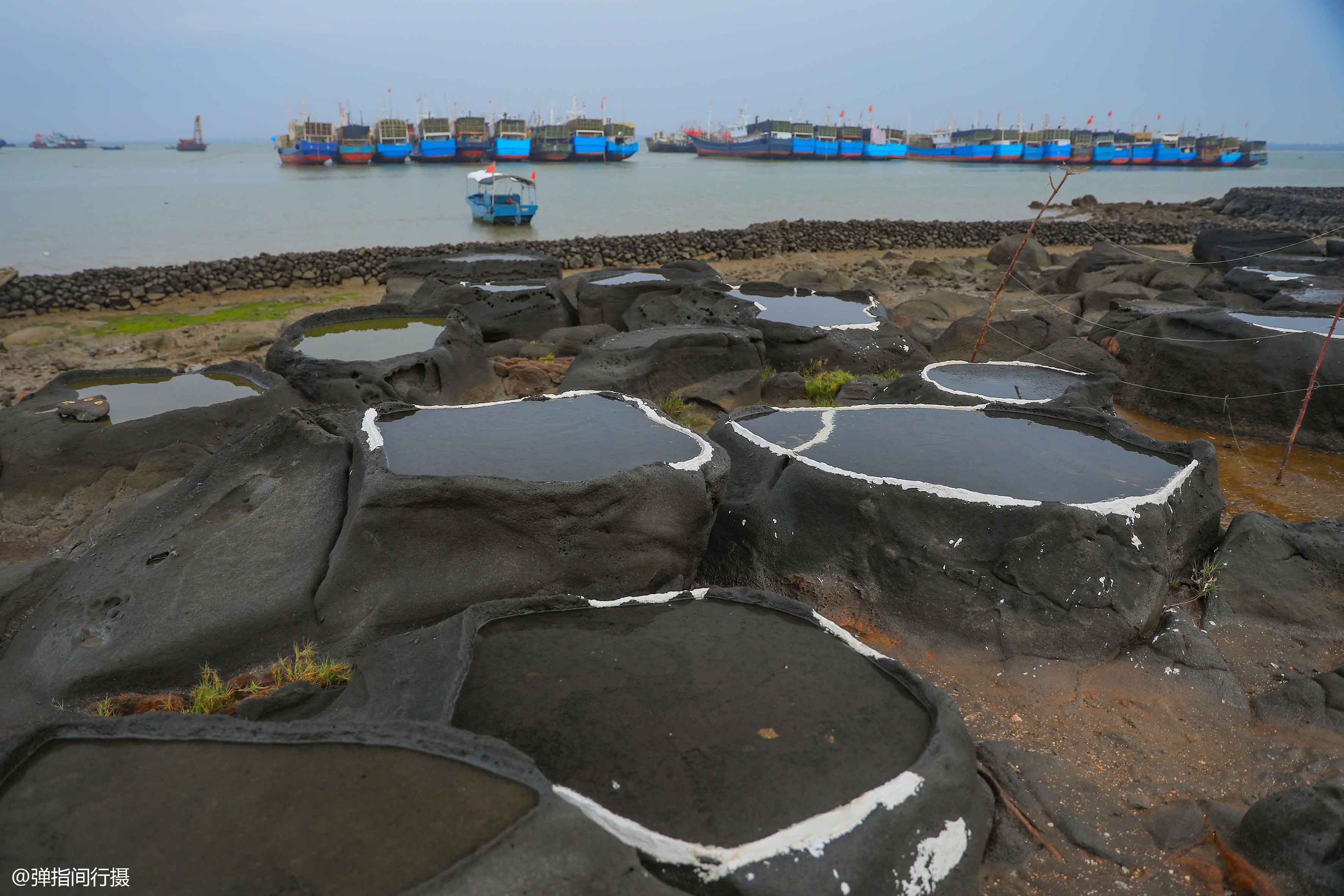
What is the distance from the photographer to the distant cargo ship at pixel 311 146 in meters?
67.3

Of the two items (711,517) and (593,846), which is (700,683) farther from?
(711,517)

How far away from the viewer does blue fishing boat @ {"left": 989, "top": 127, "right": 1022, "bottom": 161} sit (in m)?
94.5

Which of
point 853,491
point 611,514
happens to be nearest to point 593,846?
point 611,514

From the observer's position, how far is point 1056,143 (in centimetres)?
9188

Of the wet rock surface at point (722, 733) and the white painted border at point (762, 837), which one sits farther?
the wet rock surface at point (722, 733)

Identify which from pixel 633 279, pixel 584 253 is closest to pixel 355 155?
pixel 584 253

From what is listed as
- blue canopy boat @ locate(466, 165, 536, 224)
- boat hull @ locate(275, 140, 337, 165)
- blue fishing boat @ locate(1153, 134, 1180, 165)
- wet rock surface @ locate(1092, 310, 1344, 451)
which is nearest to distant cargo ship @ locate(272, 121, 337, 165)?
boat hull @ locate(275, 140, 337, 165)

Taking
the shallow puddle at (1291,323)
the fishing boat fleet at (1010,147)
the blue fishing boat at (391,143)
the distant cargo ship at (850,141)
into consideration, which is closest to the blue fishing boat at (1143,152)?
the fishing boat fleet at (1010,147)

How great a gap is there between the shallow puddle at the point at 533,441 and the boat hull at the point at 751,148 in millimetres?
88505

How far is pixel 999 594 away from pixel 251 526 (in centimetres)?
436
